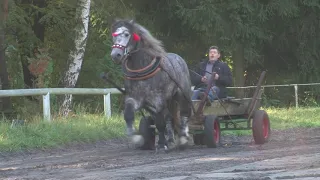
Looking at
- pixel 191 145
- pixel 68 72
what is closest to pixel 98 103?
pixel 68 72

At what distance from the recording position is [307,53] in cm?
2786

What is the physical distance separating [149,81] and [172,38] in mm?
17446

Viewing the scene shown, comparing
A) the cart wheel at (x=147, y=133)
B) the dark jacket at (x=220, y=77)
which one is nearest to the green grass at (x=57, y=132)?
the cart wheel at (x=147, y=133)

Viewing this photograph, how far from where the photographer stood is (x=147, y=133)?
38.2 feet

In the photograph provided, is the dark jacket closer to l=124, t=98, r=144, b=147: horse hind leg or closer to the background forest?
l=124, t=98, r=144, b=147: horse hind leg

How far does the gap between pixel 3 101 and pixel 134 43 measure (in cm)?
832

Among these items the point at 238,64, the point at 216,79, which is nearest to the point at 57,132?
the point at 216,79

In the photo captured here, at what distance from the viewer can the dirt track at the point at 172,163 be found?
764cm

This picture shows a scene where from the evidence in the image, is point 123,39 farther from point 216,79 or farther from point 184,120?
point 216,79

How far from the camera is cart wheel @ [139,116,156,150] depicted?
1159cm

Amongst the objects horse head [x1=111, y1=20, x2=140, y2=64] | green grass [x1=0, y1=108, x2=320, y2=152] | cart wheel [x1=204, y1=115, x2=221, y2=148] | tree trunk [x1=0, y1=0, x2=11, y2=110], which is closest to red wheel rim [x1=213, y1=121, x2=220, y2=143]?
cart wheel [x1=204, y1=115, x2=221, y2=148]

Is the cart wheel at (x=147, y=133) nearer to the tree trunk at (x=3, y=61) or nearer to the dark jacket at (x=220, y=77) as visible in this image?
the dark jacket at (x=220, y=77)

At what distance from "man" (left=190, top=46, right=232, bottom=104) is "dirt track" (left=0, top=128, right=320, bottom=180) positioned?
2.89 ft

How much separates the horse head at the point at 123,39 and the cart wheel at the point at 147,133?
1507 millimetres
